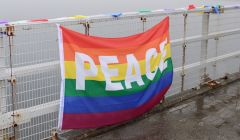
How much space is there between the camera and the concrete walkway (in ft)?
15.0

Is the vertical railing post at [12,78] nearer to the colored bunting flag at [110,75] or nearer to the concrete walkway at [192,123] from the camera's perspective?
the colored bunting flag at [110,75]

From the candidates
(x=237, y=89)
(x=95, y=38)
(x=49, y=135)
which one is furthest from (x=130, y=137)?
(x=237, y=89)

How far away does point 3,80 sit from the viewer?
388 centimetres

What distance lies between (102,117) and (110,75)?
0.53 metres

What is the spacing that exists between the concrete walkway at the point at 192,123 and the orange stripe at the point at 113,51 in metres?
0.92

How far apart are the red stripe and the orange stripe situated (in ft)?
2.15

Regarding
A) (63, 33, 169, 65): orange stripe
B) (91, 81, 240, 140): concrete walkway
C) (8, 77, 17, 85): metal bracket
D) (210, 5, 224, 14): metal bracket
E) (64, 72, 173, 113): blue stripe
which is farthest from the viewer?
(210, 5, 224, 14): metal bracket

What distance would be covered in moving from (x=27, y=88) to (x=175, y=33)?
9.09 feet

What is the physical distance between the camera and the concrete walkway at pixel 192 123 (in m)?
4.56

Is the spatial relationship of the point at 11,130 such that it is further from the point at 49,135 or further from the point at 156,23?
the point at 156,23

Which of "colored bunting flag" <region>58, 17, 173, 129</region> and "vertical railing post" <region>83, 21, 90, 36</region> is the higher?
"vertical railing post" <region>83, 21, 90, 36</region>

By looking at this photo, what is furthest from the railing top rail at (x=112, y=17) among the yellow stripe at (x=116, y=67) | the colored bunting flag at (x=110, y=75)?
the yellow stripe at (x=116, y=67)

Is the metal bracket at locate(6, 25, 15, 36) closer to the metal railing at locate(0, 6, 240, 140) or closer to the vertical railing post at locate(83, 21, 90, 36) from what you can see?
the metal railing at locate(0, 6, 240, 140)

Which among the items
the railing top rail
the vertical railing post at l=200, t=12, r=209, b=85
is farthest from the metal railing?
the vertical railing post at l=200, t=12, r=209, b=85
